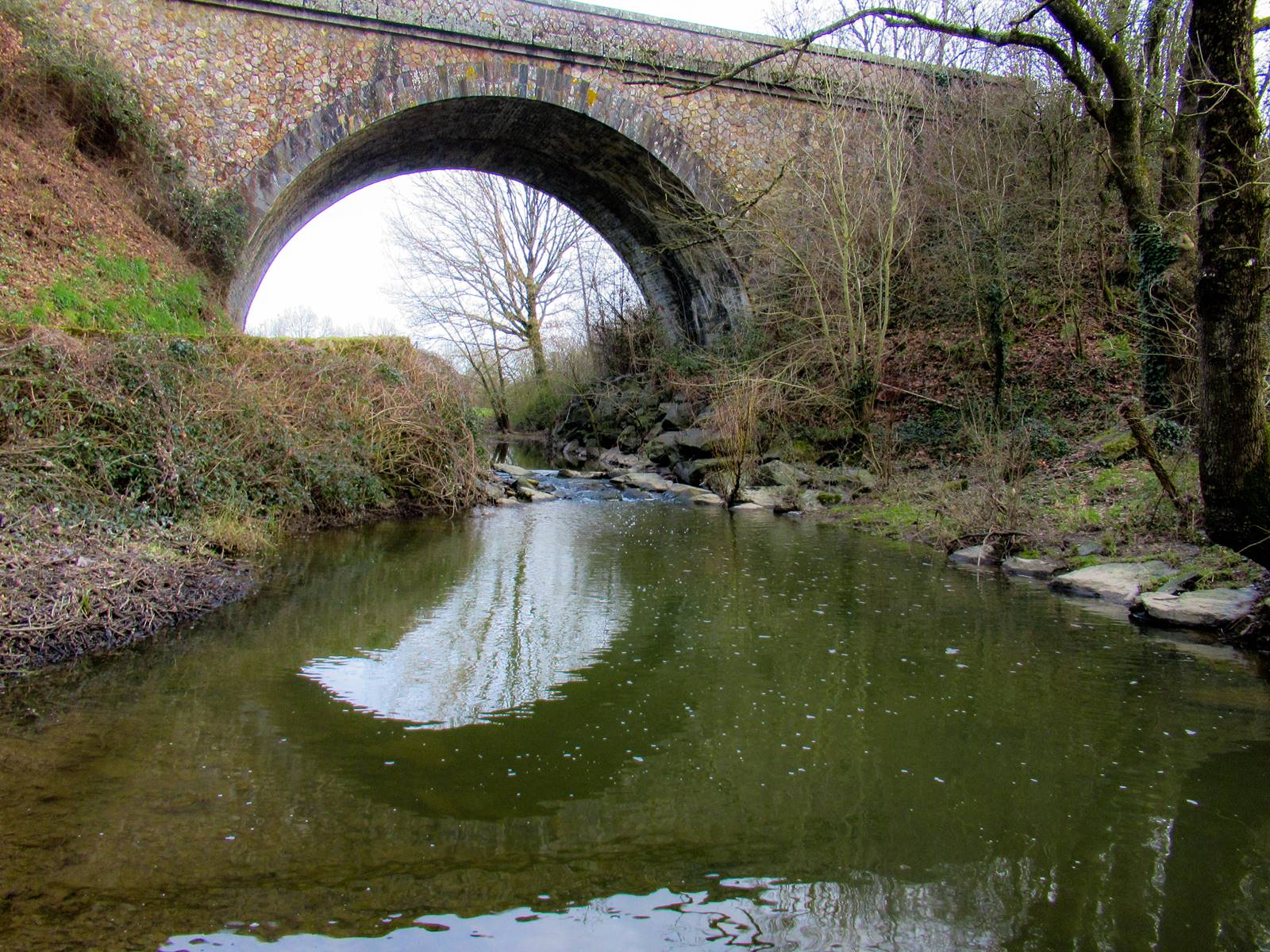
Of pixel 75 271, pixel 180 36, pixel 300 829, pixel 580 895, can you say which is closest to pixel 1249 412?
pixel 580 895

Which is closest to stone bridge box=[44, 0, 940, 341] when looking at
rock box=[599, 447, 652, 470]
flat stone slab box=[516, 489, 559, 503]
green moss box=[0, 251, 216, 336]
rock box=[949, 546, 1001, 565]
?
green moss box=[0, 251, 216, 336]

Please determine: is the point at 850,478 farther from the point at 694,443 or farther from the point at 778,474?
the point at 694,443

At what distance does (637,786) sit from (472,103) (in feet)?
51.8

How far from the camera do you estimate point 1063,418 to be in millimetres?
12664

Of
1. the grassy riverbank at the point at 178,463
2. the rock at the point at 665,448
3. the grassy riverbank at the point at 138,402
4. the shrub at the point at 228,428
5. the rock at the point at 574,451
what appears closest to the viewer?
the grassy riverbank at the point at 178,463

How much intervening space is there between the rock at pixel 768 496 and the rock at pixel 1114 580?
5663mm

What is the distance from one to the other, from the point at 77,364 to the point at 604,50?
13.1 m

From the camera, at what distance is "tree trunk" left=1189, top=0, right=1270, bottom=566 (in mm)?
4582

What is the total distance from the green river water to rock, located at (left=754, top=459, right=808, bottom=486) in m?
7.76

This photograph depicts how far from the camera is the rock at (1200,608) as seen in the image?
5.87m

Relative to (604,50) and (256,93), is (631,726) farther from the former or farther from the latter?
(604,50)

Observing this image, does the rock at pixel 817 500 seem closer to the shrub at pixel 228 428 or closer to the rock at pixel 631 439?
the shrub at pixel 228 428

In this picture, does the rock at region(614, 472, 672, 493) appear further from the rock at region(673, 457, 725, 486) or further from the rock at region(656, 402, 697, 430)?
the rock at region(656, 402, 697, 430)

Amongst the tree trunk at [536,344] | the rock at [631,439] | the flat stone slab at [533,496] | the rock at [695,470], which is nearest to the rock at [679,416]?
the rock at [695,470]
